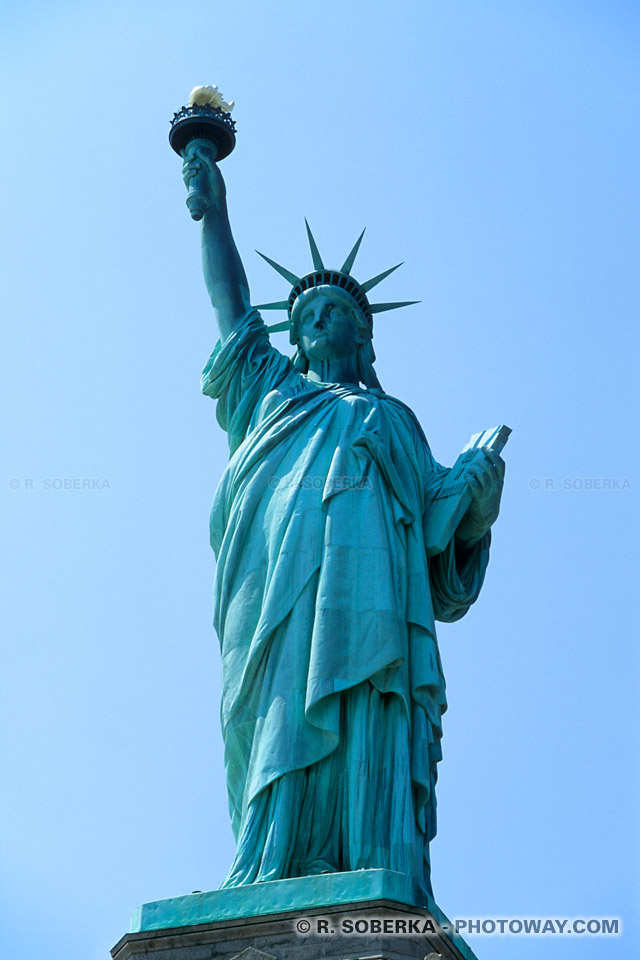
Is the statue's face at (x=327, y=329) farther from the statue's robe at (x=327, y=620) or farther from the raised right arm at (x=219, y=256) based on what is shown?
the raised right arm at (x=219, y=256)

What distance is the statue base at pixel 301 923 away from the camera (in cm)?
1286

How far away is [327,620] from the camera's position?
48.7 feet

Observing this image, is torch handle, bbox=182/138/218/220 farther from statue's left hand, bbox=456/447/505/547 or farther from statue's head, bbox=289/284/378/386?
statue's left hand, bbox=456/447/505/547

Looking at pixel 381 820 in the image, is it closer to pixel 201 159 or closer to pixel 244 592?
pixel 244 592

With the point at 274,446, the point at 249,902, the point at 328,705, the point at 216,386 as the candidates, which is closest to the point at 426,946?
the point at 249,902

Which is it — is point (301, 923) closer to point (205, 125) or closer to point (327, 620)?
point (327, 620)

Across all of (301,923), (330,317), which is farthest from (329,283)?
(301,923)

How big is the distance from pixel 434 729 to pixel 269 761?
4.78ft

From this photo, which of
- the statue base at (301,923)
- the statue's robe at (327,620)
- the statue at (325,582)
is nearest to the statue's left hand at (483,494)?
the statue at (325,582)

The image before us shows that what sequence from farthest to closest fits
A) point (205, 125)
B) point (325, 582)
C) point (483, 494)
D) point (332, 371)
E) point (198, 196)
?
point (205, 125) → point (198, 196) → point (332, 371) → point (483, 494) → point (325, 582)

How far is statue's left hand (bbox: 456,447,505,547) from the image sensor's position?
52.8 ft

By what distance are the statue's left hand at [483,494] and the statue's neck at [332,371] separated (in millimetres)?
1706

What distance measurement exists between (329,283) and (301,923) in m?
6.55

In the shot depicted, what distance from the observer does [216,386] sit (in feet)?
56.2
